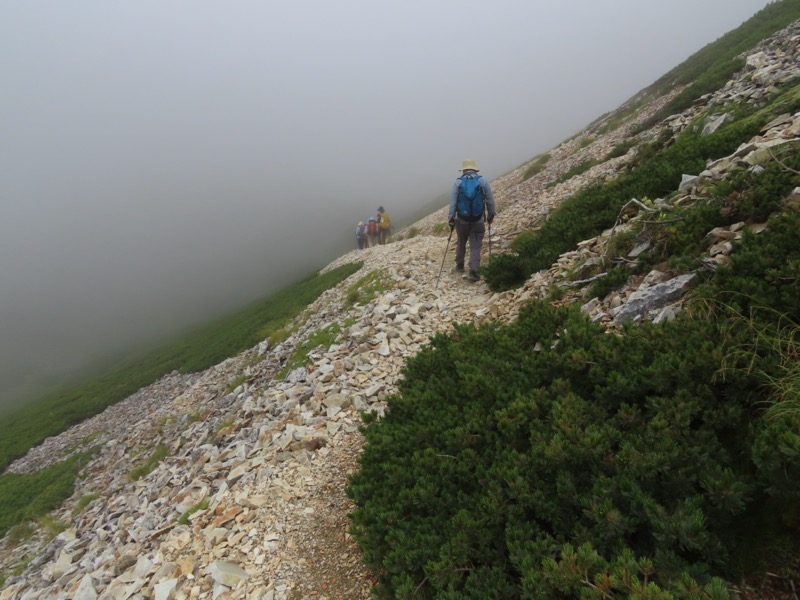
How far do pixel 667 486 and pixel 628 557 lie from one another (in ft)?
2.52

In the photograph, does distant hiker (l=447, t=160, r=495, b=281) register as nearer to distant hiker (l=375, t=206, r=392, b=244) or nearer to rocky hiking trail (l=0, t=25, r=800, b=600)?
rocky hiking trail (l=0, t=25, r=800, b=600)

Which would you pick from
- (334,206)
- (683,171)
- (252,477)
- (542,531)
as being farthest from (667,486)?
(334,206)

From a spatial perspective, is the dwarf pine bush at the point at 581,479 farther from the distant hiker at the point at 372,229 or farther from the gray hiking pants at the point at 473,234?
the distant hiker at the point at 372,229

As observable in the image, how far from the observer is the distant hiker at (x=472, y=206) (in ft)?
40.3

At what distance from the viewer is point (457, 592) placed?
A: 11.1 feet

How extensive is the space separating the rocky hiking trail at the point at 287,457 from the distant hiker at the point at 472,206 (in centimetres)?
119

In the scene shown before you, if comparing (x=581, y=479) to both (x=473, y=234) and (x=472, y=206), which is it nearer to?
(x=472, y=206)

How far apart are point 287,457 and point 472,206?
28.2 feet

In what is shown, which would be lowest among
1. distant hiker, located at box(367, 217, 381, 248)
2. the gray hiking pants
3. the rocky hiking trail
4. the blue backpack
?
the rocky hiking trail

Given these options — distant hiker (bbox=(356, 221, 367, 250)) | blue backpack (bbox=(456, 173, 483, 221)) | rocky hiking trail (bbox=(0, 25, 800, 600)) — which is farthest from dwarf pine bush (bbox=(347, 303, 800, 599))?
distant hiker (bbox=(356, 221, 367, 250))

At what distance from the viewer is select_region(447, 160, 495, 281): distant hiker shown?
12289 millimetres

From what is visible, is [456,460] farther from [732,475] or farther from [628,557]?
[732,475]

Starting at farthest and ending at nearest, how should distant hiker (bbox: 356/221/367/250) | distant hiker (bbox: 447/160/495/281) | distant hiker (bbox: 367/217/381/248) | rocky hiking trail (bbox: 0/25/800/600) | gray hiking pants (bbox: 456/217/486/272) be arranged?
distant hiker (bbox: 356/221/367/250) < distant hiker (bbox: 367/217/381/248) < gray hiking pants (bbox: 456/217/486/272) < distant hiker (bbox: 447/160/495/281) < rocky hiking trail (bbox: 0/25/800/600)

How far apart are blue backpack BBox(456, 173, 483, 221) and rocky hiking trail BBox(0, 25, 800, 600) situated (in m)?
2.29
